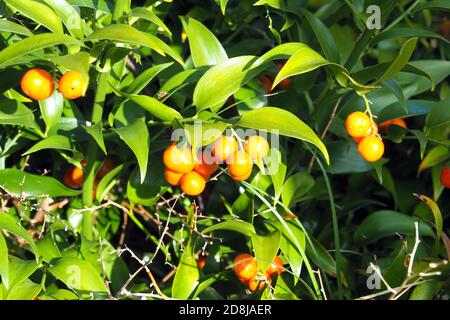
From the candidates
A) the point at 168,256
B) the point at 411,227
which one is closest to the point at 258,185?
the point at 168,256

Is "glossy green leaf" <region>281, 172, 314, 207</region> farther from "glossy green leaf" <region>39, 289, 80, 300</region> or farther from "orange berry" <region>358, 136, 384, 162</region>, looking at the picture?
"glossy green leaf" <region>39, 289, 80, 300</region>

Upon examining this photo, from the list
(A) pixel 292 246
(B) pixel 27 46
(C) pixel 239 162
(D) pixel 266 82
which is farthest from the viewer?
(D) pixel 266 82

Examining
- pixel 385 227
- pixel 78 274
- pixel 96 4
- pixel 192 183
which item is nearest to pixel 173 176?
pixel 192 183

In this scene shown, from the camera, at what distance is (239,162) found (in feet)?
3.92

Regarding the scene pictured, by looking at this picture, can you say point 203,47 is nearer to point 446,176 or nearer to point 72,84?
point 72,84

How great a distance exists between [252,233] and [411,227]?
43cm

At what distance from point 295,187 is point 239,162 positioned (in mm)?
327

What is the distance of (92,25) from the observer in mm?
1413

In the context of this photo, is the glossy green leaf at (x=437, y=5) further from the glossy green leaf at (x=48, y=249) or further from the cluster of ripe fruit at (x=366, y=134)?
the glossy green leaf at (x=48, y=249)

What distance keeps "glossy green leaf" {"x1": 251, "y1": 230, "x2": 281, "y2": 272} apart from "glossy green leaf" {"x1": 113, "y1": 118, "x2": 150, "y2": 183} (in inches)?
10.1

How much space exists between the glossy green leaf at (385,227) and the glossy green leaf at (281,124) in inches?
19.1

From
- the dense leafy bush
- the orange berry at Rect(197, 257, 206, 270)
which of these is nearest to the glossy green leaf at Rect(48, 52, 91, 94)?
the dense leafy bush

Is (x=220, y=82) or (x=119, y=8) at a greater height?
(x=119, y=8)

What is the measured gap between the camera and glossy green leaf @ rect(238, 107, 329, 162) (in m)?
1.15
